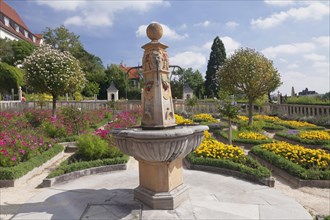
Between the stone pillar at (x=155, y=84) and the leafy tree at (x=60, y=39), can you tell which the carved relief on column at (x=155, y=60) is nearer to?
the stone pillar at (x=155, y=84)

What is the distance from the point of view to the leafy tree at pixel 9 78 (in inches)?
1234

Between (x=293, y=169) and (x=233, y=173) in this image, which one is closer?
(x=233, y=173)

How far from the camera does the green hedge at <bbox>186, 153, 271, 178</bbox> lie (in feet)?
20.1

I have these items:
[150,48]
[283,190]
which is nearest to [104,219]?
[150,48]

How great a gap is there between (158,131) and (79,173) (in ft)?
12.1

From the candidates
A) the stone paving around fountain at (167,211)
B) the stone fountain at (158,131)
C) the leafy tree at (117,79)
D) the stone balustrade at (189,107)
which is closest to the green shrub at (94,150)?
the stone paving around fountain at (167,211)

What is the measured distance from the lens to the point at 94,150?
320 inches

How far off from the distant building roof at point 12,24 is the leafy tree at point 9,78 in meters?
17.4

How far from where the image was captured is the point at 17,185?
20.8ft

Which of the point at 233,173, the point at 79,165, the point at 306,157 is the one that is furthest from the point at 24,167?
the point at 306,157

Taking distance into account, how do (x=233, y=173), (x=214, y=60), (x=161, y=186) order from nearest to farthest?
(x=161, y=186) → (x=233, y=173) → (x=214, y=60)

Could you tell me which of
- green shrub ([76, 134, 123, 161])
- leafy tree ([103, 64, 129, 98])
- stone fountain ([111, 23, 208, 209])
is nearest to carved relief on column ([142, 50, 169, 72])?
stone fountain ([111, 23, 208, 209])

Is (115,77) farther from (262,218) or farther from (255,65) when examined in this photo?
(262,218)

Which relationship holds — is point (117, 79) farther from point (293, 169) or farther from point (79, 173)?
point (293, 169)
